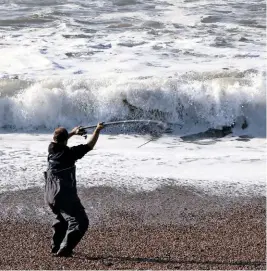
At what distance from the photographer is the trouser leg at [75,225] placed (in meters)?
7.77

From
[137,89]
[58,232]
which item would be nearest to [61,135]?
[58,232]

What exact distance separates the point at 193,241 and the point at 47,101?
7877 millimetres

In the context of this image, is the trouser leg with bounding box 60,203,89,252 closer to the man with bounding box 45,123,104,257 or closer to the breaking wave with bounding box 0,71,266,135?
the man with bounding box 45,123,104,257

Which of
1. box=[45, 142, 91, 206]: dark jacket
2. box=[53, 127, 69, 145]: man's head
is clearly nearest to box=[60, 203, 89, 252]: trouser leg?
box=[45, 142, 91, 206]: dark jacket

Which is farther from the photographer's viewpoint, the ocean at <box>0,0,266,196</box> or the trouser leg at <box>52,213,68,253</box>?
the ocean at <box>0,0,266,196</box>

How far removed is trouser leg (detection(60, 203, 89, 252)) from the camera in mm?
7773

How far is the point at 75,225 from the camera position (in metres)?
7.78

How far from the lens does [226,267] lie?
7.75 m

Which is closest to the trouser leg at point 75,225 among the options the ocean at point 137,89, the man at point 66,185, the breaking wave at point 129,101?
the man at point 66,185

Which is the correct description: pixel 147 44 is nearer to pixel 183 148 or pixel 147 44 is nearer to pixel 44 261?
pixel 183 148

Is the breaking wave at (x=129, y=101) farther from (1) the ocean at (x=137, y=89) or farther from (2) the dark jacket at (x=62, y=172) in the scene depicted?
(2) the dark jacket at (x=62, y=172)

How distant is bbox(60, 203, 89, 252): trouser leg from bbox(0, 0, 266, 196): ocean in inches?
123

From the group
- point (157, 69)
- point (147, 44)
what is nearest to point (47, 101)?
Result: point (157, 69)

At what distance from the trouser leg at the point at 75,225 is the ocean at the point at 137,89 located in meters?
3.14
